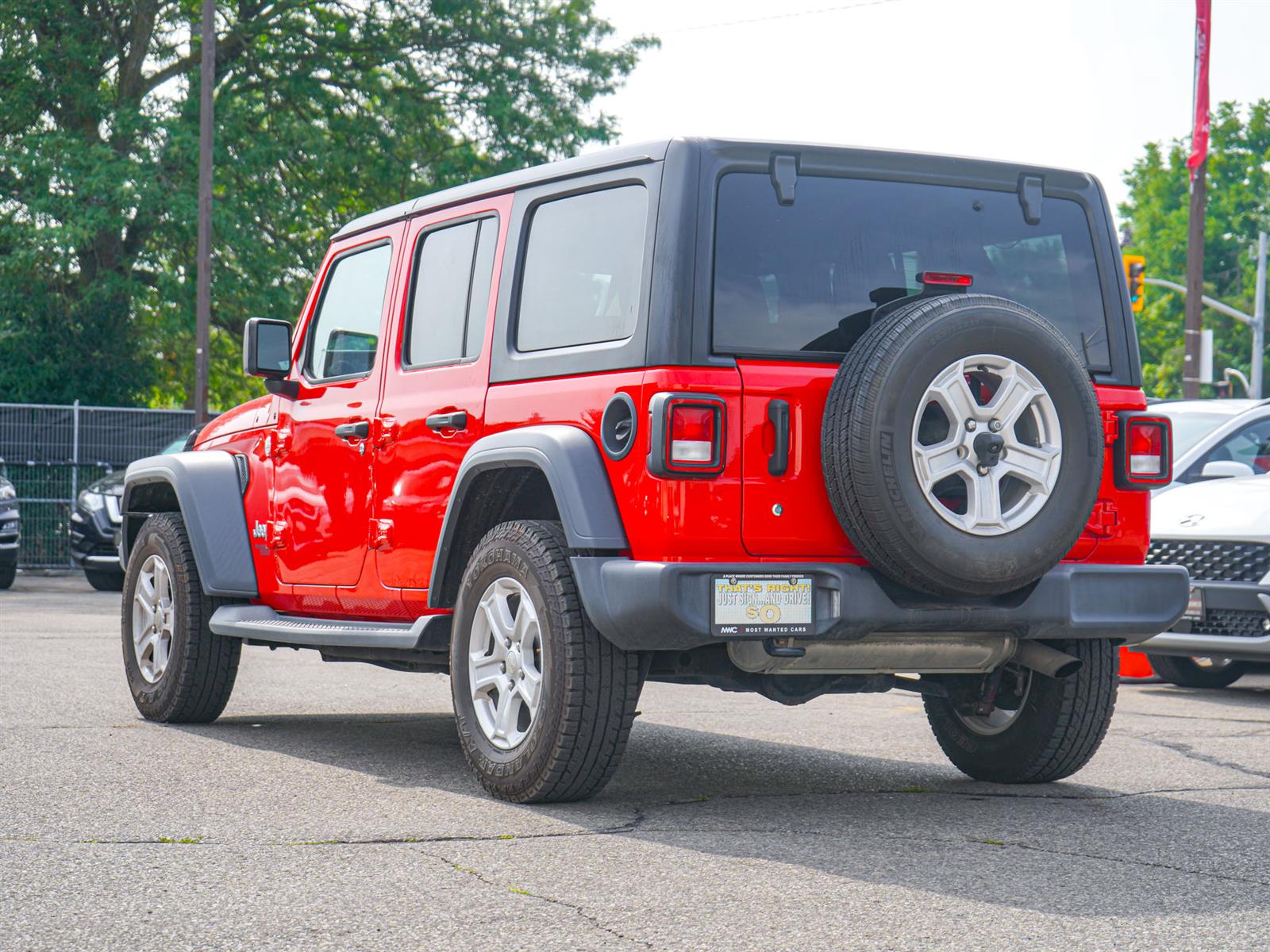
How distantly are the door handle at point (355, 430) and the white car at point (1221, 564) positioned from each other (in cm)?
443

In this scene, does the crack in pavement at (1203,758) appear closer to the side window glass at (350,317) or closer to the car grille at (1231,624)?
the car grille at (1231,624)

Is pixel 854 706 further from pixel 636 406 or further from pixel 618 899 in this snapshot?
pixel 618 899

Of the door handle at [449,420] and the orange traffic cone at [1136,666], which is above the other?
the door handle at [449,420]

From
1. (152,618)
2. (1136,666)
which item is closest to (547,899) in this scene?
(152,618)

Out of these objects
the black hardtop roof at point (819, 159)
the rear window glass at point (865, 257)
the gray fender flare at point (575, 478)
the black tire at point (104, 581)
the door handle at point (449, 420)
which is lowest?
the black tire at point (104, 581)

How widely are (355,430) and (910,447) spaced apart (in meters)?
2.50

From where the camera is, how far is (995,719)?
247 inches

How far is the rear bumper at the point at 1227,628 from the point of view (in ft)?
29.2

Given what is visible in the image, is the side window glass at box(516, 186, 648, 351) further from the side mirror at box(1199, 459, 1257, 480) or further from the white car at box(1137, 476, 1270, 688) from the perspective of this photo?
the side mirror at box(1199, 459, 1257, 480)

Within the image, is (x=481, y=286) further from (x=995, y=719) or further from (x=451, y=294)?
A: (x=995, y=719)

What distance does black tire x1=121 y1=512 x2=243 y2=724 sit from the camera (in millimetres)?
7375

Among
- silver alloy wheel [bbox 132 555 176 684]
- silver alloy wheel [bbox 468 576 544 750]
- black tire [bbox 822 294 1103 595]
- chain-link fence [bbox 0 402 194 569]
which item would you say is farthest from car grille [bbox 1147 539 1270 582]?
chain-link fence [bbox 0 402 194 569]

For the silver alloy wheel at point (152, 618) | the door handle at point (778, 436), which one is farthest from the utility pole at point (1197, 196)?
the door handle at point (778, 436)

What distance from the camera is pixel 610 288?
5.43 m
